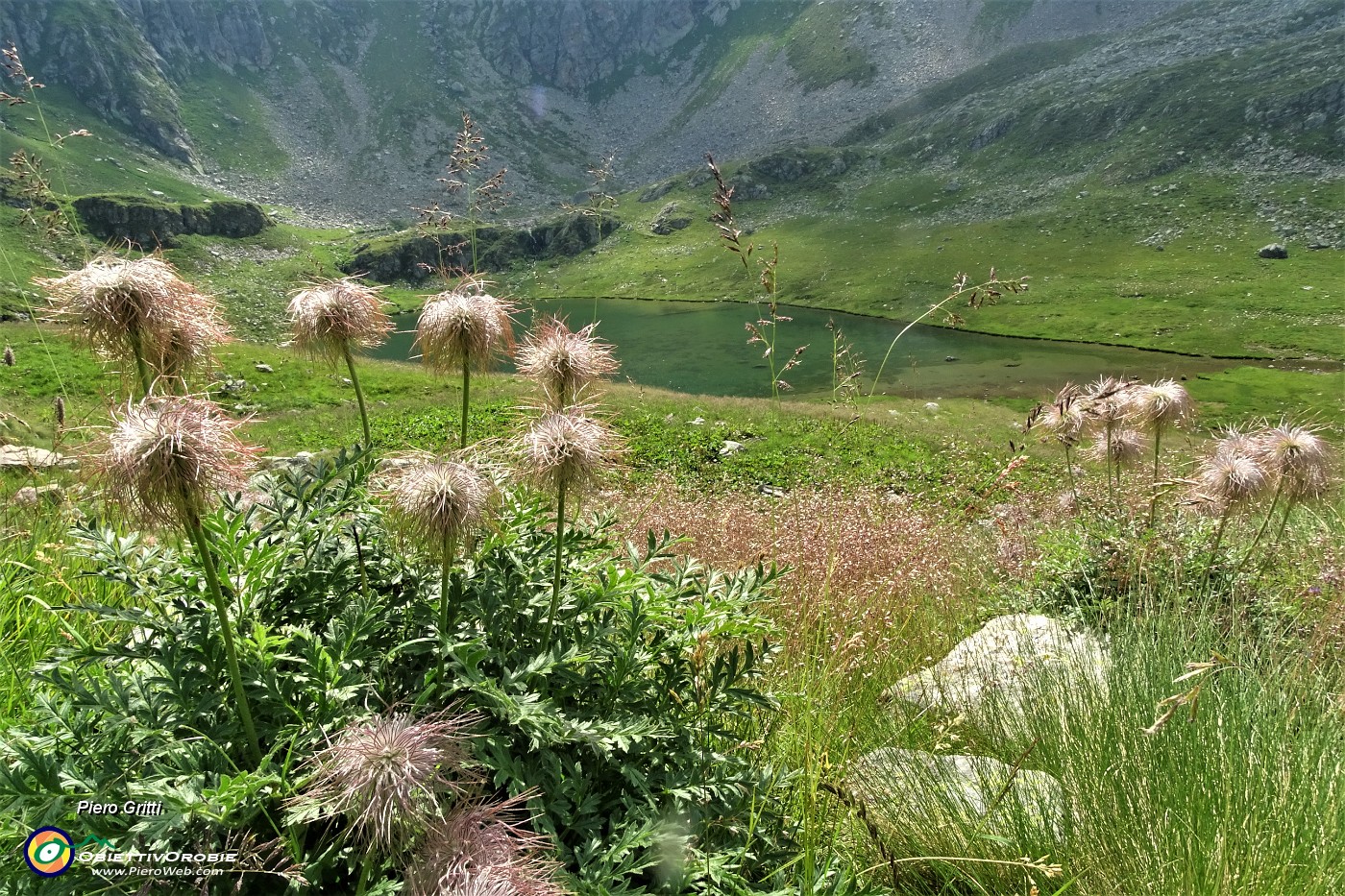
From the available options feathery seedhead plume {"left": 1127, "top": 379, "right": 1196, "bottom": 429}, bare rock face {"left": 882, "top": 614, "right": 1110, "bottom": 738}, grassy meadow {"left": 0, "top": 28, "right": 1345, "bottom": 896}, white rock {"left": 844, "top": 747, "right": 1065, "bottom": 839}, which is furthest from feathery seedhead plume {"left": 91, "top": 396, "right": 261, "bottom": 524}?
feathery seedhead plume {"left": 1127, "top": 379, "right": 1196, "bottom": 429}

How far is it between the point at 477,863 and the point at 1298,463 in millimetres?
5693

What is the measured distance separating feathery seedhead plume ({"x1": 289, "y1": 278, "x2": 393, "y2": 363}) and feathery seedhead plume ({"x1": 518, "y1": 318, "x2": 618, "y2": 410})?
0.93m

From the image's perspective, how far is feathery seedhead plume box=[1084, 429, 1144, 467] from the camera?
6.05 metres

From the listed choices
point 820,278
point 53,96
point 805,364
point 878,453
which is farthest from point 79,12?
Answer: point 878,453

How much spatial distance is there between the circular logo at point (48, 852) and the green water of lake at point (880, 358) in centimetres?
3271

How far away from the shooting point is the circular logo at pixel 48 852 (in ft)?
6.09

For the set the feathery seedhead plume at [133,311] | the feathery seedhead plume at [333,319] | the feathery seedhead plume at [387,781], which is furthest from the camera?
the feathery seedhead plume at [333,319]

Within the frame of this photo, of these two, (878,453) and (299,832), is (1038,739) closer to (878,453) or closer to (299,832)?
(299,832)

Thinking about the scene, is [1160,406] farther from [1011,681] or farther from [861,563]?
[1011,681]

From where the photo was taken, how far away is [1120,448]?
612 centimetres

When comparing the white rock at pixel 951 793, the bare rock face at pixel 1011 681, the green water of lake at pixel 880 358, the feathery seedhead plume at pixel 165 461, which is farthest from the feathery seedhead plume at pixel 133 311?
the green water of lake at pixel 880 358

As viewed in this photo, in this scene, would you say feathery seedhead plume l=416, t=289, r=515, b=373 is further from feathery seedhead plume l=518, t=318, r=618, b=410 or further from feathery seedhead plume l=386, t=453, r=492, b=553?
feathery seedhead plume l=386, t=453, r=492, b=553

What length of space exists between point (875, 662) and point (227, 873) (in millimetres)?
3307

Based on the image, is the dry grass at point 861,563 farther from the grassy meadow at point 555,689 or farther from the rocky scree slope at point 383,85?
the rocky scree slope at point 383,85
